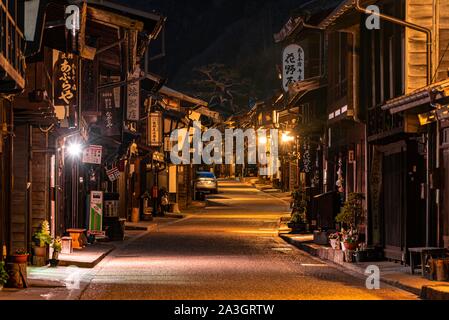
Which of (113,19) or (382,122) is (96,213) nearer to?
(113,19)

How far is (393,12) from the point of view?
2855 cm

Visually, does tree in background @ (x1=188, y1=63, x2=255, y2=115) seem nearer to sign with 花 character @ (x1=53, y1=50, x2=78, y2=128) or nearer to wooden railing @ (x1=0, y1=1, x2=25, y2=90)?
sign with 花 character @ (x1=53, y1=50, x2=78, y2=128)

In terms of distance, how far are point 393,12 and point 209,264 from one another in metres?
8.41

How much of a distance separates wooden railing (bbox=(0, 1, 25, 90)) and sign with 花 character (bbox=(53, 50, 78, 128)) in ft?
24.8

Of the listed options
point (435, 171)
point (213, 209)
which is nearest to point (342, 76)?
point (435, 171)

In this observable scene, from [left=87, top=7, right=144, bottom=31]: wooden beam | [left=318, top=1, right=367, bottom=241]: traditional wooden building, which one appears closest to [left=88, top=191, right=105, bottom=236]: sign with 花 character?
[left=87, top=7, right=144, bottom=31]: wooden beam

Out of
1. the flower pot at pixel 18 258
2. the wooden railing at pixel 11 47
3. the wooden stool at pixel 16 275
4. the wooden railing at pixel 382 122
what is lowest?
the wooden stool at pixel 16 275

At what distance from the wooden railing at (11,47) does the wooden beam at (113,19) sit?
11951 mm

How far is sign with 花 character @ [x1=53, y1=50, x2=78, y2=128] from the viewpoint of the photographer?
28.5 m

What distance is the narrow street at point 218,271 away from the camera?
19.1m

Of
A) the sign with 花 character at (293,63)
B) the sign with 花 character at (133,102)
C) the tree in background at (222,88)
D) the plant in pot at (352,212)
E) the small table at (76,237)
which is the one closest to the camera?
the plant in pot at (352,212)

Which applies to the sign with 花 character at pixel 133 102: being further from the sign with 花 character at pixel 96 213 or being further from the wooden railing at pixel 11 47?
the wooden railing at pixel 11 47

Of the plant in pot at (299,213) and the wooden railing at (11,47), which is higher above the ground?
the wooden railing at (11,47)

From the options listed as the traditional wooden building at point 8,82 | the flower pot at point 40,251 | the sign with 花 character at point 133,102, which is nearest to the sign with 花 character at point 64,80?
the flower pot at point 40,251
